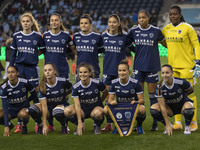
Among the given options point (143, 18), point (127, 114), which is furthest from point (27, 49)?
point (127, 114)

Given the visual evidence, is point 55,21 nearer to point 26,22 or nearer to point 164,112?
point 26,22

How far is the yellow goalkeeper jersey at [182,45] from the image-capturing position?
Answer: 7.00m

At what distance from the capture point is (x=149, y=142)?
5953mm

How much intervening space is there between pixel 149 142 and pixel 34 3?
2549cm

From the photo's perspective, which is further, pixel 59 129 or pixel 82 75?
pixel 59 129

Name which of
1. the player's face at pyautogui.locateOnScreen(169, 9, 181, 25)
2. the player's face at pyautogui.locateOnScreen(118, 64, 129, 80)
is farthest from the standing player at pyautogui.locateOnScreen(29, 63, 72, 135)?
the player's face at pyautogui.locateOnScreen(169, 9, 181, 25)

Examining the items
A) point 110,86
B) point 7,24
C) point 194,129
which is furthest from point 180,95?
point 7,24

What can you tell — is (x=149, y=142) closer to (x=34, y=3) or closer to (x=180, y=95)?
(x=180, y=95)

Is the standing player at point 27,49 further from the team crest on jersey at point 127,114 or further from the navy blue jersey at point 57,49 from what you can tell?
the team crest on jersey at point 127,114

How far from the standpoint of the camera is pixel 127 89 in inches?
265

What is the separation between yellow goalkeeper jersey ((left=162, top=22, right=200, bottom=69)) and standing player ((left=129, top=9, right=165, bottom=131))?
0.28 metres

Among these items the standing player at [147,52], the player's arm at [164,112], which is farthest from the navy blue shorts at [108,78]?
the player's arm at [164,112]

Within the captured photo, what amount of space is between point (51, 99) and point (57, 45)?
1.08 metres

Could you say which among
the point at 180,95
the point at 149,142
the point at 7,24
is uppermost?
the point at 7,24
